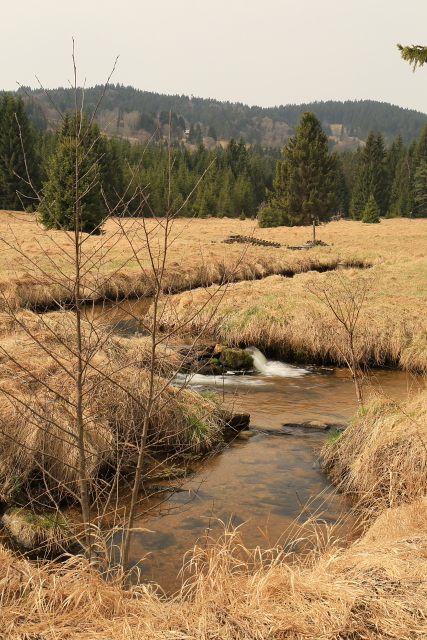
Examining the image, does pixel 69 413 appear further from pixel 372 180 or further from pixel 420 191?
pixel 420 191

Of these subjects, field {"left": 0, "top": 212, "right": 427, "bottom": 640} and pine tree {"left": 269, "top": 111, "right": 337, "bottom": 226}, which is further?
pine tree {"left": 269, "top": 111, "right": 337, "bottom": 226}

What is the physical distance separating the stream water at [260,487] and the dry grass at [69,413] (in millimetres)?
669

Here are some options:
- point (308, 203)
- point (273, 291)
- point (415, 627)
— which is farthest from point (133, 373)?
point (308, 203)

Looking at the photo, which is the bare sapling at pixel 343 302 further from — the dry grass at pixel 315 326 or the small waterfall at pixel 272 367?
the small waterfall at pixel 272 367

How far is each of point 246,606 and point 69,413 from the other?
15.6 ft

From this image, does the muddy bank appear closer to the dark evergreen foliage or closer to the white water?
the white water

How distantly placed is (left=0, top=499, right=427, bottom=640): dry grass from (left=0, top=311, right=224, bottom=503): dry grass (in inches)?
85.7

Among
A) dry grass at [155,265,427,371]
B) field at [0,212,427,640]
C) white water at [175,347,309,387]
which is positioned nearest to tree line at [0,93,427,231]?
dry grass at [155,265,427,371]

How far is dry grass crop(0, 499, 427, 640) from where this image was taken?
3.61m

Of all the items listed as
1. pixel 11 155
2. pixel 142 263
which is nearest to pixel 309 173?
pixel 11 155

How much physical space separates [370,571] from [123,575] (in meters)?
1.68

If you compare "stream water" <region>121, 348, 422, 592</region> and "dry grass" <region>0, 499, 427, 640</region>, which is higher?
"dry grass" <region>0, 499, 427, 640</region>

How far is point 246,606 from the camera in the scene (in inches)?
152

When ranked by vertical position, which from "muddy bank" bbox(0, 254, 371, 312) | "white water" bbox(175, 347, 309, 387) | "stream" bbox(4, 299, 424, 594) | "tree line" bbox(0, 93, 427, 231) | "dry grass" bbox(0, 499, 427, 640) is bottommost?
"white water" bbox(175, 347, 309, 387)
